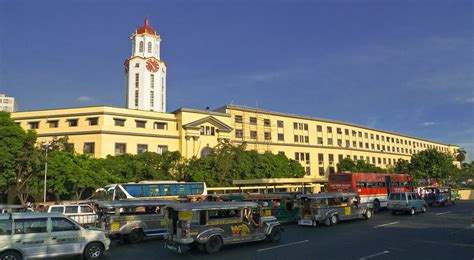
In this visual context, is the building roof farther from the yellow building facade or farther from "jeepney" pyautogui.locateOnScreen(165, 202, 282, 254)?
"jeepney" pyautogui.locateOnScreen(165, 202, 282, 254)

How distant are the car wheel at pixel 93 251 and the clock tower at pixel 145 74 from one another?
59669mm

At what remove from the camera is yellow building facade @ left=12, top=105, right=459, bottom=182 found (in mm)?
49500

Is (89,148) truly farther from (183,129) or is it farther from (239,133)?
(239,133)

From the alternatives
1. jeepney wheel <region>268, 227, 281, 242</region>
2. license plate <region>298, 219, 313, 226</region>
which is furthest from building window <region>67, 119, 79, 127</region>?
jeepney wheel <region>268, 227, 281, 242</region>

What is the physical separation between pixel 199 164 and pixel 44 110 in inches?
946

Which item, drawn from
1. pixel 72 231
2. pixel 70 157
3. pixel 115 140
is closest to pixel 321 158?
pixel 115 140

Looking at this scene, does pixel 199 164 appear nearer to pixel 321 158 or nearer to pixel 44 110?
pixel 44 110

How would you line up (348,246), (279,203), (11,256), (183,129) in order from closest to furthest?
(11,256), (348,246), (279,203), (183,129)

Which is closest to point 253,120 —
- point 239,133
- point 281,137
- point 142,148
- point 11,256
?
point 239,133

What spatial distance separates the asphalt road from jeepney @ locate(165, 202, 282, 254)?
17.1 inches

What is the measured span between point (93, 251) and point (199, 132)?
42.4 metres

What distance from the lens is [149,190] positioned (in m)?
29.6

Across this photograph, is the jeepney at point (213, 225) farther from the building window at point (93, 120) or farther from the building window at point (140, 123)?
the building window at point (140, 123)

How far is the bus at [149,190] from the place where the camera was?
2841cm
